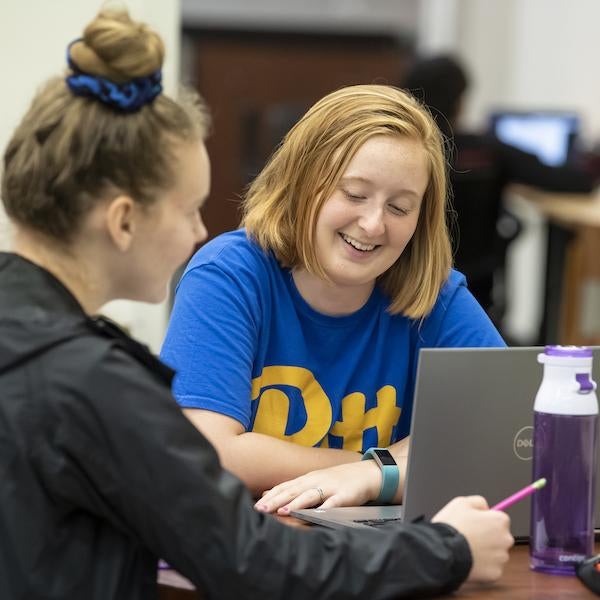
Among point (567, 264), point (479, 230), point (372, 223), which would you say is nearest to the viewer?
point (372, 223)

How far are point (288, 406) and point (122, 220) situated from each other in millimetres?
722

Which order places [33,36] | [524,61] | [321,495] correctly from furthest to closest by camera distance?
[524,61], [33,36], [321,495]

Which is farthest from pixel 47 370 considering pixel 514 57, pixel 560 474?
pixel 514 57

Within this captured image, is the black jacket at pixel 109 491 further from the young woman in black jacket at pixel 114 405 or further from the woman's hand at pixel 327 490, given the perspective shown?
the woman's hand at pixel 327 490

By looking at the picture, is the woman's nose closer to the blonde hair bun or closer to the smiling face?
the smiling face

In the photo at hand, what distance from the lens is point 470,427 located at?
5.15 feet

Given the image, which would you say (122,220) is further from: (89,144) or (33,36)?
(33,36)

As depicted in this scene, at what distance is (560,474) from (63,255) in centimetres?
64

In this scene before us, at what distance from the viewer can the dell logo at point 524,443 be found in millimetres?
1602

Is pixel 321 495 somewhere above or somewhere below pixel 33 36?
below

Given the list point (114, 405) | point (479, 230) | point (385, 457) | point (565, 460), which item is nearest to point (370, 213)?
point (385, 457)

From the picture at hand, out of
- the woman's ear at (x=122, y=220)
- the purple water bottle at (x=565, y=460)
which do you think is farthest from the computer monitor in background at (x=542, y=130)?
the woman's ear at (x=122, y=220)

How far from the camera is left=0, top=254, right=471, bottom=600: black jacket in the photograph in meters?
1.21

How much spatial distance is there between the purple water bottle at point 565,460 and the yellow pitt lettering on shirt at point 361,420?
1.68 feet
